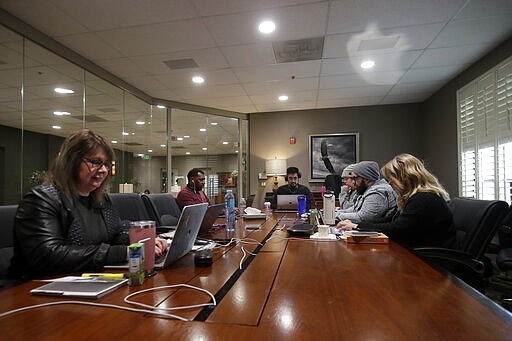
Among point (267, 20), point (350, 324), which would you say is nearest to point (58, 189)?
point (350, 324)

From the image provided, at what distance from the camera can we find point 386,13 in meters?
2.74

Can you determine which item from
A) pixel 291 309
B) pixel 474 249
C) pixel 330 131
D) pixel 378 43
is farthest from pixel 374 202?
pixel 330 131

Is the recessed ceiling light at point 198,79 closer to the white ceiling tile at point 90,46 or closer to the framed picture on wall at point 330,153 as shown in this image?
the white ceiling tile at point 90,46

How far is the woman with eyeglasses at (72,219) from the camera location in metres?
1.02

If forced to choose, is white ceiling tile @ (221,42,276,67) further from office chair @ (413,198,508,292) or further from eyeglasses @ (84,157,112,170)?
office chair @ (413,198,508,292)

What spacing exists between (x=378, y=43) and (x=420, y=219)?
2434 mm

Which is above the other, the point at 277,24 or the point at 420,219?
the point at 277,24

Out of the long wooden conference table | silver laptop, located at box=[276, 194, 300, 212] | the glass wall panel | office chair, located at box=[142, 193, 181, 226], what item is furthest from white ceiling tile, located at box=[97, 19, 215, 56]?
the long wooden conference table

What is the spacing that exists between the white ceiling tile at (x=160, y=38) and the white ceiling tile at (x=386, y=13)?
1.37 meters

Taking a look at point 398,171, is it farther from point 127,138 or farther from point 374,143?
point 127,138

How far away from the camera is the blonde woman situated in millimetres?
1733

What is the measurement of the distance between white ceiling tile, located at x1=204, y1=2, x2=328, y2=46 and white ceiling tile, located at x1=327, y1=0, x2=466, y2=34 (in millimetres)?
143

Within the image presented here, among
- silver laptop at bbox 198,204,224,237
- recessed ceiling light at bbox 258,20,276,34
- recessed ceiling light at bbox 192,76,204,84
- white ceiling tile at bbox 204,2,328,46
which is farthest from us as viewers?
recessed ceiling light at bbox 192,76,204,84

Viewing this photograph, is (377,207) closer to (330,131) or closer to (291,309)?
(291,309)
